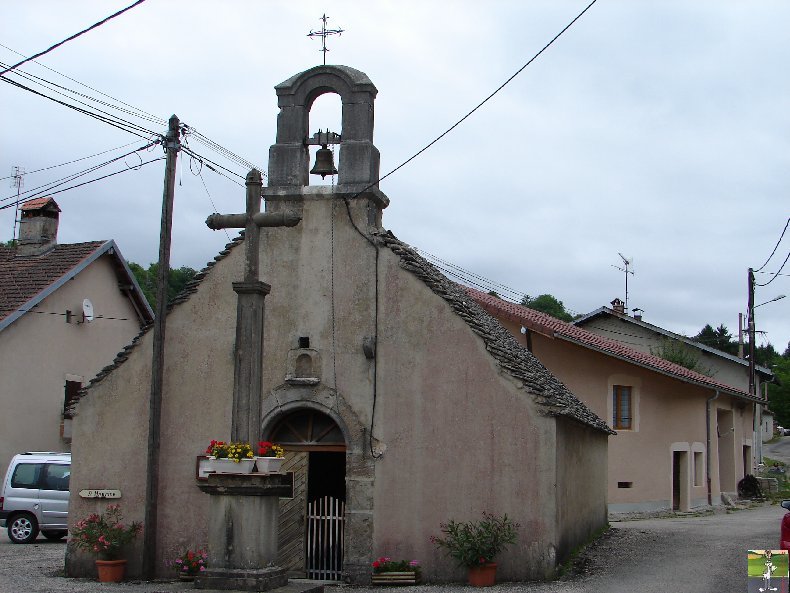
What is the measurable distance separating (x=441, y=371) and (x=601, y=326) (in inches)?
1126

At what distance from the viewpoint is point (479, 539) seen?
13406 millimetres

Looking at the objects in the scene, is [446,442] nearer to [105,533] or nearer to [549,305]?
[105,533]

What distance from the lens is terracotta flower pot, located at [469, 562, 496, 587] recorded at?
13.4m

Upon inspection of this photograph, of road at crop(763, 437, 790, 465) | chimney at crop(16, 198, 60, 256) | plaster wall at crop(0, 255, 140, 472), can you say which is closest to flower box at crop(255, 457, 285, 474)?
plaster wall at crop(0, 255, 140, 472)

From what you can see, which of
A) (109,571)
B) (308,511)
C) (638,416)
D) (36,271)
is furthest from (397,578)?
(36,271)

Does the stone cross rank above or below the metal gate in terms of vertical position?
above

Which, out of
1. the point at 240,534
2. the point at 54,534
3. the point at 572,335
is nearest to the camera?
the point at 240,534

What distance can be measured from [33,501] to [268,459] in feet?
39.7

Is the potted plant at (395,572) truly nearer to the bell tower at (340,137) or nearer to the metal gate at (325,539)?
the metal gate at (325,539)

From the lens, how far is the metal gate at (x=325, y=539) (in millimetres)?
14484

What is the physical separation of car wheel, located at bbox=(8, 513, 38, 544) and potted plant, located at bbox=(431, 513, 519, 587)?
11.2m

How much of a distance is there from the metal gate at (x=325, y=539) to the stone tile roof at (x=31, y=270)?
14.1m

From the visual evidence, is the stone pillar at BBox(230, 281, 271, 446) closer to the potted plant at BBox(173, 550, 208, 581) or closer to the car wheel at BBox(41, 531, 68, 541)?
the potted plant at BBox(173, 550, 208, 581)
